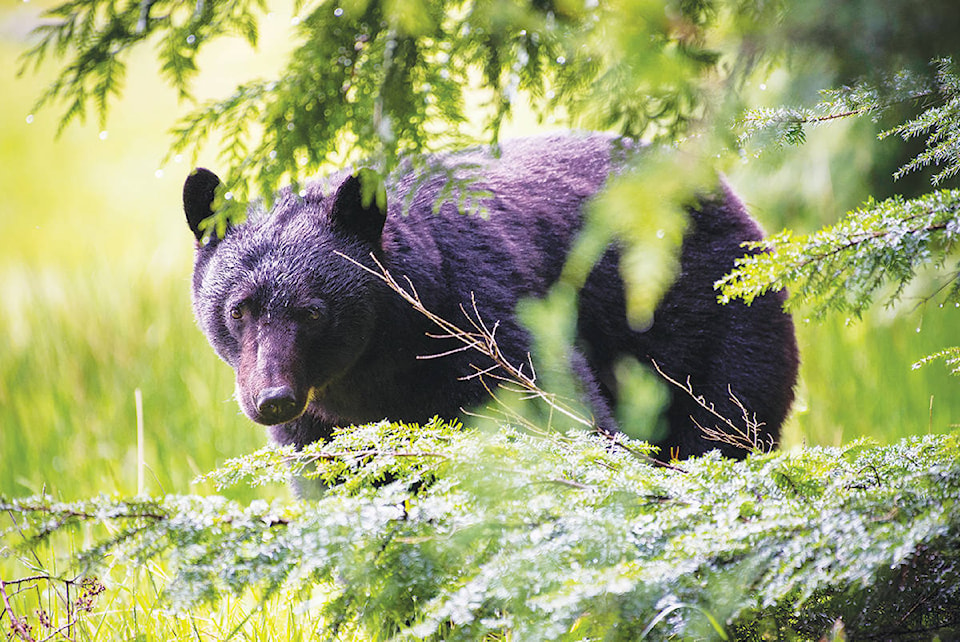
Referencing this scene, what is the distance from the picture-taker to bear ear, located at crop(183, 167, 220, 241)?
9.89ft

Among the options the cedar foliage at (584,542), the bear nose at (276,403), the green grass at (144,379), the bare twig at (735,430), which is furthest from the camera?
the green grass at (144,379)

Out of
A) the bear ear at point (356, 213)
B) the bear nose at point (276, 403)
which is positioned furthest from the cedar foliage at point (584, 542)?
the bear ear at point (356, 213)

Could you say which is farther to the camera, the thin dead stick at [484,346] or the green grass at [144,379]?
the green grass at [144,379]

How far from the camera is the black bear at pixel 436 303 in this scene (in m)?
2.99

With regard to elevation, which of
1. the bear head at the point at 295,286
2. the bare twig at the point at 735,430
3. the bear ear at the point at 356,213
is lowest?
the bare twig at the point at 735,430

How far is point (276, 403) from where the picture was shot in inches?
107

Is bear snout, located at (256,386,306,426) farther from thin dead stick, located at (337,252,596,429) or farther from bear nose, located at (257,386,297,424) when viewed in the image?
thin dead stick, located at (337,252,596,429)

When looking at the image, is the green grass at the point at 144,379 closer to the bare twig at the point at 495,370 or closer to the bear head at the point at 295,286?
the bear head at the point at 295,286

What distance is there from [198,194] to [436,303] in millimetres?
919

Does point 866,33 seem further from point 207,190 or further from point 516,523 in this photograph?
point 207,190

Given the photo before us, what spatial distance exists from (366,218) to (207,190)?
0.57 meters

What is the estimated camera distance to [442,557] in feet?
5.44

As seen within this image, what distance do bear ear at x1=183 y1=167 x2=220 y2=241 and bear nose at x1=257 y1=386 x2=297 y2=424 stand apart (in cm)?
69

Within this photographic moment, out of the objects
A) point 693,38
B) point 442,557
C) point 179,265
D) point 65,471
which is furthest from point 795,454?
point 179,265
